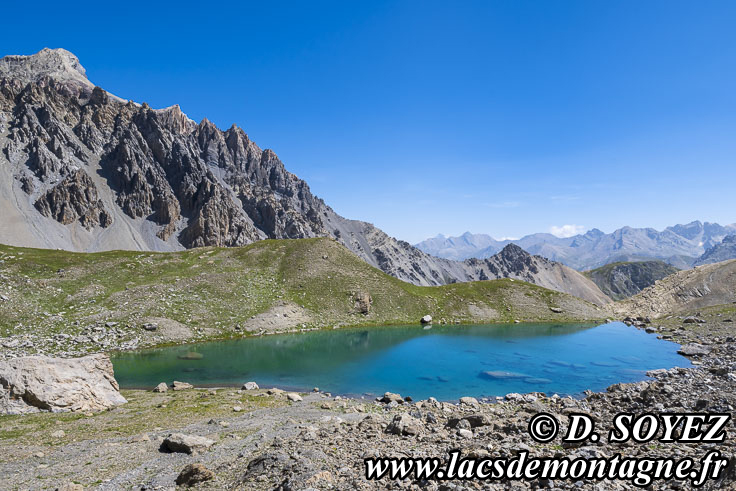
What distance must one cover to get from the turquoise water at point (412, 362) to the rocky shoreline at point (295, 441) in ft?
29.2

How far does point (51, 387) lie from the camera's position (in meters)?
29.6

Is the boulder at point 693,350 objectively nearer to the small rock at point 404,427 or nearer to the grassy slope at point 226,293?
the grassy slope at point 226,293

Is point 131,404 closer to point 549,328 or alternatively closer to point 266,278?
point 266,278

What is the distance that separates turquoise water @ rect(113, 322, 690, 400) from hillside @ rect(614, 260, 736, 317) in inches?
1543

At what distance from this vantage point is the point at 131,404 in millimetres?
32375

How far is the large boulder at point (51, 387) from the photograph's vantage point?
28.3 meters

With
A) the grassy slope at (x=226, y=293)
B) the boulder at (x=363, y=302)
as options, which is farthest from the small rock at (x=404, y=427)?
the boulder at (x=363, y=302)

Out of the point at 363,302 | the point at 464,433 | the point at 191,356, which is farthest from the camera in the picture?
the point at 363,302

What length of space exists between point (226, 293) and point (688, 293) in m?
139

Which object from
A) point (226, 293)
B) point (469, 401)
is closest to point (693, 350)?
point (469, 401)

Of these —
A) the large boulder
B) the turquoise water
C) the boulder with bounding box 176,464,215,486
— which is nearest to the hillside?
the turquoise water

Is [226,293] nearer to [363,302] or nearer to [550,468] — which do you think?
[363,302]

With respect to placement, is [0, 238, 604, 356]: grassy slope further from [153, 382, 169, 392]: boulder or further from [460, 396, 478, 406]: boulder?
[460, 396, 478, 406]: boulder

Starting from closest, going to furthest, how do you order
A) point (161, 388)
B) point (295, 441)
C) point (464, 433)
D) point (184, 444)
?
point (295, 441)
point (464, 433)
point (184, 444)
point (161, 388)
